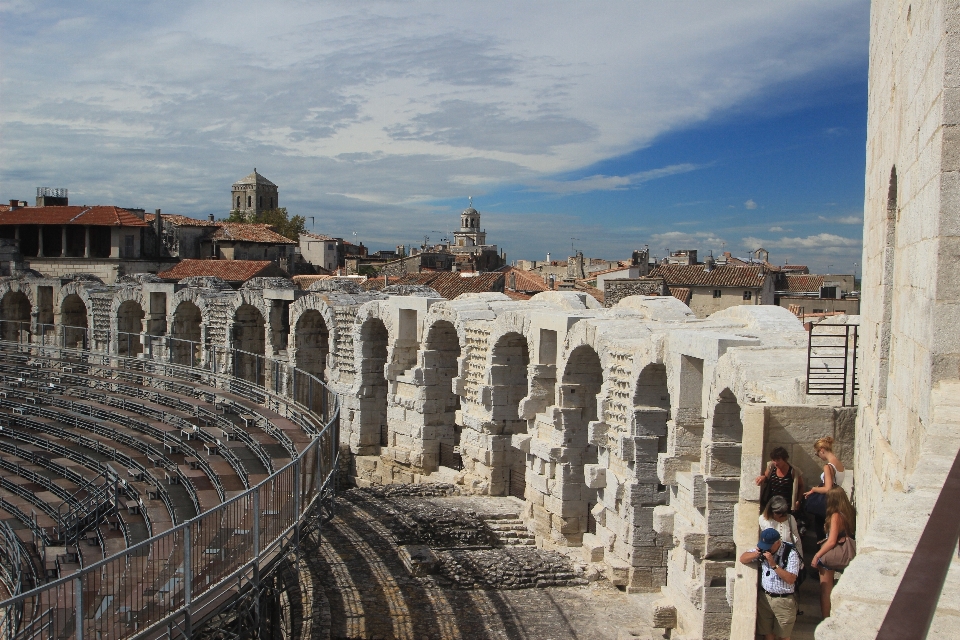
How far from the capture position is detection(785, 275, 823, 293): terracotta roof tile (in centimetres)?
3503

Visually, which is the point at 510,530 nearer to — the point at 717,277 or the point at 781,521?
the point at 781,521

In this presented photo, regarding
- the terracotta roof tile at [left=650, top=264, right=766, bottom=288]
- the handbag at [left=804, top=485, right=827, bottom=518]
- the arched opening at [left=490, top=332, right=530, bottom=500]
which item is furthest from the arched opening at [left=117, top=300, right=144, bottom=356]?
the handbag at [left=804, top=485, right=827, bottom=518]

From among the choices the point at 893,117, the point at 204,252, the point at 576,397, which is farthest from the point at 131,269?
the point at 893,117

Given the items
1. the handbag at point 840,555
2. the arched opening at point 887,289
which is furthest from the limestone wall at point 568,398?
the arched opening at point 887,289

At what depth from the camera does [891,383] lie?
5.44m

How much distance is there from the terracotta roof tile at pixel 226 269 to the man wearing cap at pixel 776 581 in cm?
2823

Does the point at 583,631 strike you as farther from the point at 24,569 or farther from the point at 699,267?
the point at 699,267

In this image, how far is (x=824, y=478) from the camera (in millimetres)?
6582

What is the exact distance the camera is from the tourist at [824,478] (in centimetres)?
656

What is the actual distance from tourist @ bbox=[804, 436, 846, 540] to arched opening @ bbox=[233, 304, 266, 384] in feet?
56.7

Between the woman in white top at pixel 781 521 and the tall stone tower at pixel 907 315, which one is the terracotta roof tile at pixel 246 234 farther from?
the tall stone tower at pixel 907 315

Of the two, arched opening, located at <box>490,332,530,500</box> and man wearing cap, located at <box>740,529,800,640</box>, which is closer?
man wearing cap, located at <box>740,529,800,640</box>

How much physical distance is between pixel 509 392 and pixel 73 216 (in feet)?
85.2

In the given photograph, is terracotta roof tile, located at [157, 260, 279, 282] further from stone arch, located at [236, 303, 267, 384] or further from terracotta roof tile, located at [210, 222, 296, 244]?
Result: stone arch, located at [236, 303, 267, 384]
